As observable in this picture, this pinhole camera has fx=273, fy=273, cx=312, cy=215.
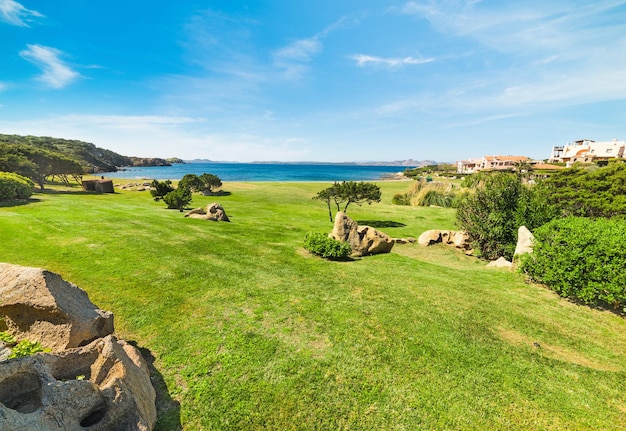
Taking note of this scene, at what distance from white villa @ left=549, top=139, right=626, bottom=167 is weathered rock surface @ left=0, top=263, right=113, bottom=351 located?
148296 mm

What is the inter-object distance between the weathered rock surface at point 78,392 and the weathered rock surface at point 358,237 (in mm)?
14407

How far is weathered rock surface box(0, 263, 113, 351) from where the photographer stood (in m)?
6.22

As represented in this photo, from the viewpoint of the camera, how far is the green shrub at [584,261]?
10.5 m

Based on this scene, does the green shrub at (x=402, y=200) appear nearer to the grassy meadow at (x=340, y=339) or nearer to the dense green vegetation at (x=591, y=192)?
the dense green vegetation at (x=591, y=192)

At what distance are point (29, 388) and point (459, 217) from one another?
24.5 meters

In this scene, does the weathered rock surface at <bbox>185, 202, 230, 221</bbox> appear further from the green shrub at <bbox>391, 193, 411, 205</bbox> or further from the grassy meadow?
the green shrub at <bbox>391, 193, 411, 205</bbox>

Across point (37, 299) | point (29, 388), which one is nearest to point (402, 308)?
point (29, 388)

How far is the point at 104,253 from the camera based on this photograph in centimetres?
1338

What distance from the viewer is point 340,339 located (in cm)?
827

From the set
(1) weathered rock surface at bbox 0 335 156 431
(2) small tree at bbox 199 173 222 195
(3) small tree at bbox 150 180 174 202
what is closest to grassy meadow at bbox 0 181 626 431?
(1) weathered rock surface at bbox 0 335 156 431

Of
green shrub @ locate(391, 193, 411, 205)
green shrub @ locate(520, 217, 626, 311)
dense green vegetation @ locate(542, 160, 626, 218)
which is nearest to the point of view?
green shrub @ locate(520, 217, 626, 311)

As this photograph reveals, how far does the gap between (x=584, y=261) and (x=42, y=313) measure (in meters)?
18.3

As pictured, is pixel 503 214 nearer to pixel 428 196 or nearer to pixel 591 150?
pixel 428 196

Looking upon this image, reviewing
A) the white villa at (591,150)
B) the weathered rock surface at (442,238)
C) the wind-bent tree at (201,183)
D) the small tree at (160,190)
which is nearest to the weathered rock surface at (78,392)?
the weathered rock surface at (442,238)
